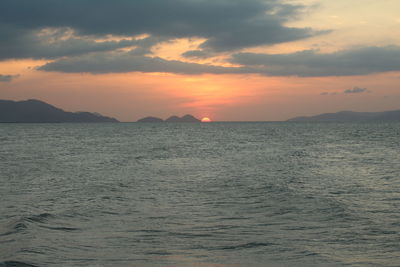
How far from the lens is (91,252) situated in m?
11.3

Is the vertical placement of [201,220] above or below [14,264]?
below

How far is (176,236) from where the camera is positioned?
13070 mm

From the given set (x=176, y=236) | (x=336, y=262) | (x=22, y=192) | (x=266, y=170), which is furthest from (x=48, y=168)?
(x=336, y=262)

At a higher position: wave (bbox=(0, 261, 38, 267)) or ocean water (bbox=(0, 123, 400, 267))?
wave (bbox=(0, 261, 38, 267))

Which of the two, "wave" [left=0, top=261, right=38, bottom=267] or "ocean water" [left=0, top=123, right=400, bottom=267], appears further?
"ocean water" [left=0, top=123, right=400, bottom=267]

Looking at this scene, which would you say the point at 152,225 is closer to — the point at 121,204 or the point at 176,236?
the point at 176,236

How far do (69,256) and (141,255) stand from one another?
6.09 feet

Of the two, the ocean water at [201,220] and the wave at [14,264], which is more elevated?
the wave at [14,264]

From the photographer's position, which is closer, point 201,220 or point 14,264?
point 14,264

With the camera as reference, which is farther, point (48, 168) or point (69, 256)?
point (48, 168)

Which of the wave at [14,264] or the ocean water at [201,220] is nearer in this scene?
the wave at [14,264]

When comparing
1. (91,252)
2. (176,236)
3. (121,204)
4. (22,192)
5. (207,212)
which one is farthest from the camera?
A: (22,192)

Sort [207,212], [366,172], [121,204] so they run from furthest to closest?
1. [366,172]
2. [121,204]
3. [207,212]

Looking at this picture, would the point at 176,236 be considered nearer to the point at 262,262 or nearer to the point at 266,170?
the point at 262,262
